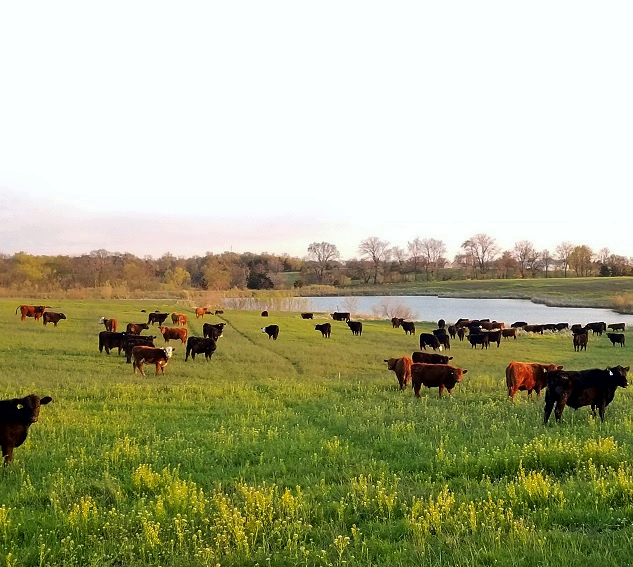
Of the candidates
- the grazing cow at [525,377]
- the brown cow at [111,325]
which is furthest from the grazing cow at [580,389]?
the brown cow at [111,325]

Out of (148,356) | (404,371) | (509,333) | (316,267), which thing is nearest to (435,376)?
(404,371)

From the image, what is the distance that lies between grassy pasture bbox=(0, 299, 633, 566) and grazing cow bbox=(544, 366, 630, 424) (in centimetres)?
36

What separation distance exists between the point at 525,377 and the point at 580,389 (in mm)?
3688

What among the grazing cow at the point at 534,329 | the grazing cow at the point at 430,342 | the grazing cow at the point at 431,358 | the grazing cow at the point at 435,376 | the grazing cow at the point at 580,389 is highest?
the grazing cow at the point at 580,389

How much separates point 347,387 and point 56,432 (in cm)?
821

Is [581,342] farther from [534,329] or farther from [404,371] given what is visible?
[404,371]

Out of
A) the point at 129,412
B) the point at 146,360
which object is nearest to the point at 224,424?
the point at 129,412

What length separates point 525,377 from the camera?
14.8m

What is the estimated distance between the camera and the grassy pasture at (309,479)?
5.03m

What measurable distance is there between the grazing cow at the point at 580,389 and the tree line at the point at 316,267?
78.9 metres

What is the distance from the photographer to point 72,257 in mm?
111438

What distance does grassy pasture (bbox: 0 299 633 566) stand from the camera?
5.03 meters

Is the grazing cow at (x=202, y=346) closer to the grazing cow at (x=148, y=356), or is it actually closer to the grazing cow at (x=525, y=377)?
the grazing cow at (x=148, y=356)

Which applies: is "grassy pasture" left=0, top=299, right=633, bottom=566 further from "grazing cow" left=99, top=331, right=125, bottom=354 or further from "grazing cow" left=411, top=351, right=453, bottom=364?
"grazing cow" left=99, top=331, right=125, bottom=354
